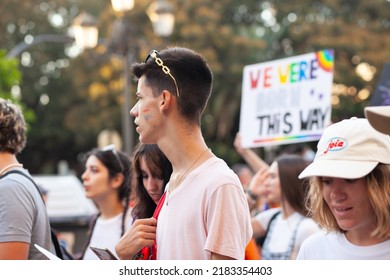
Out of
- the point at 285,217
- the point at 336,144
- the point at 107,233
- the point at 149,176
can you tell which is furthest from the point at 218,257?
the point at 285,217

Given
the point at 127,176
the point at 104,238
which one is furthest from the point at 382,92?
the point at 104,238

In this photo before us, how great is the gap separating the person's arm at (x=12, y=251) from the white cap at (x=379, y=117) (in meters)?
1.77

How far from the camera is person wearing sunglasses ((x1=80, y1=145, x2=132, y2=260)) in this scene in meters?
5.07

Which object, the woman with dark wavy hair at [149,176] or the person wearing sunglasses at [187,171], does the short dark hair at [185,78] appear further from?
the woman with dark wavy hair at [149,176]

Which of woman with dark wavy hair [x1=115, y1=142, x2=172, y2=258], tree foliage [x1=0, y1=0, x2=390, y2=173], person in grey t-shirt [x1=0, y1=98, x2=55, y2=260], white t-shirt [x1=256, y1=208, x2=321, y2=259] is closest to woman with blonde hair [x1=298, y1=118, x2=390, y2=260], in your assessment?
woman with dark wavy hair [x1=115, y1=142, x2=172, y2=258]

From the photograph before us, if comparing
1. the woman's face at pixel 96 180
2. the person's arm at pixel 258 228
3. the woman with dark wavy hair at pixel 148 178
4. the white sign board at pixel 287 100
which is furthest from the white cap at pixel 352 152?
the white sign board at pixel 287 100

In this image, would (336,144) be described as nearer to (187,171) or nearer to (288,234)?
(187,171)

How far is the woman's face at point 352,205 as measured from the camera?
2807 millimetres

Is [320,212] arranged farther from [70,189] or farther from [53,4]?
[53,4]

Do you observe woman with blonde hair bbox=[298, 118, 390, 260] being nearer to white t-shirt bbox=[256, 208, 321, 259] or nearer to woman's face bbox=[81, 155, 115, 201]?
white t-shirt bbox=[256, 208, 321, 259]

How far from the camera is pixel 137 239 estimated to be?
2906mm

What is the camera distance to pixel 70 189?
11.5m

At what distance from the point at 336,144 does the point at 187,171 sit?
0.57 m
